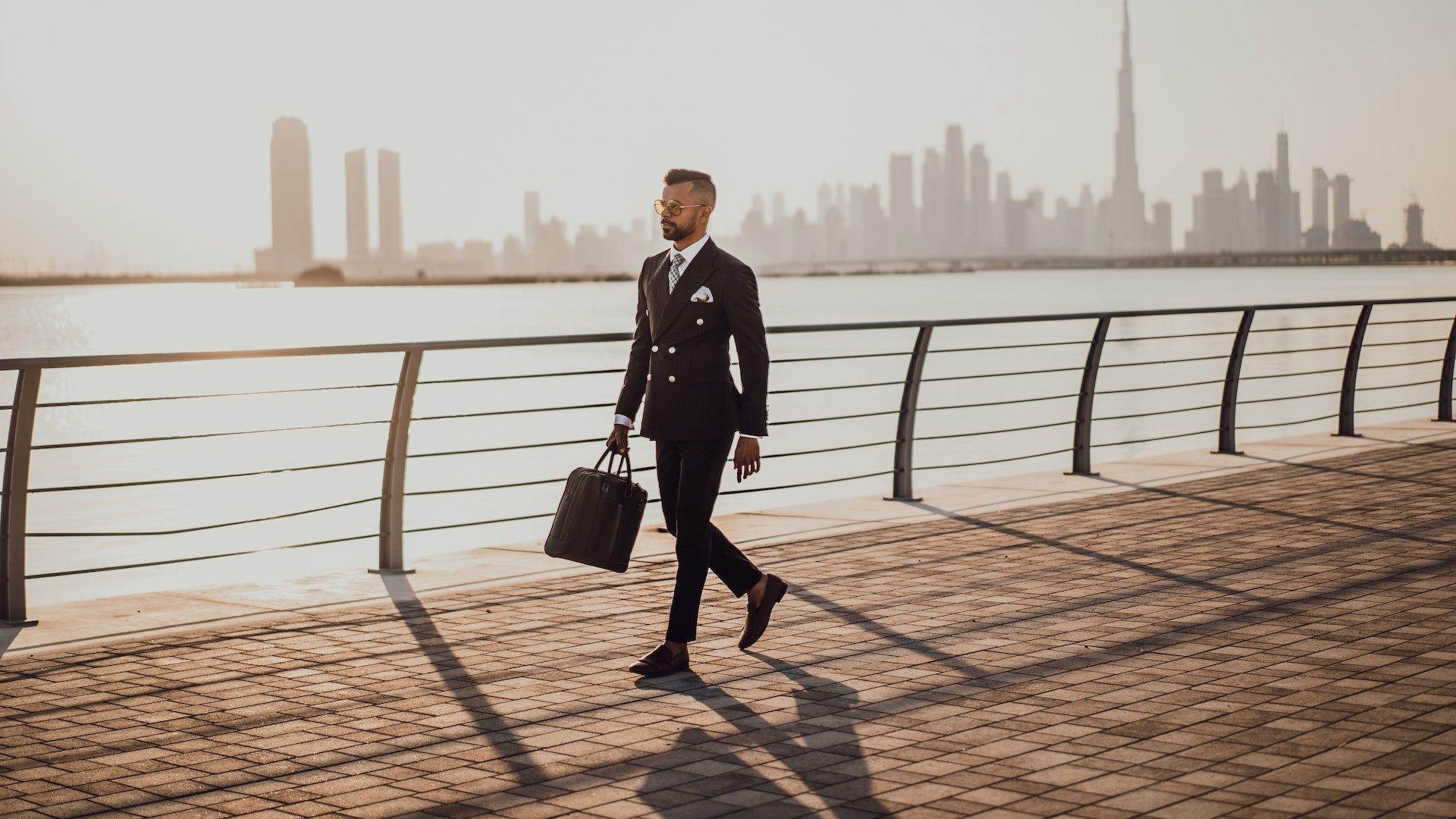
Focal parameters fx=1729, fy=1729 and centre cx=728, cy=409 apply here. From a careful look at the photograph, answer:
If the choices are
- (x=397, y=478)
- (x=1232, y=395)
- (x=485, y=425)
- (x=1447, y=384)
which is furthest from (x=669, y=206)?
(x=485, y=425)

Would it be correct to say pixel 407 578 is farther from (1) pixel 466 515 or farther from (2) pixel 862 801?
(1) pixel 466 515

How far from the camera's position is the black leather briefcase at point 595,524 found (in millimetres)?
6625

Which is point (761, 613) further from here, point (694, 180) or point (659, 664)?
point (694, 180)

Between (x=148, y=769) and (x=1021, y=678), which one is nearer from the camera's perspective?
(x=148, y=769)

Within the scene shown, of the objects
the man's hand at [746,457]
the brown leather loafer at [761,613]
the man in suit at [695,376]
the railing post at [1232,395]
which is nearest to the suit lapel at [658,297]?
the man in suit at [695,376]

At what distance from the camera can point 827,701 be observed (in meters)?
5.91

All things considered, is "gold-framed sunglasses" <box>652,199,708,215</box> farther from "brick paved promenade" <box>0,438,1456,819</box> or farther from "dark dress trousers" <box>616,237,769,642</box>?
"brick paved promenade" <box>0,438,1456,819</box>

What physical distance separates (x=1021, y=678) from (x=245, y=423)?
1882 inches

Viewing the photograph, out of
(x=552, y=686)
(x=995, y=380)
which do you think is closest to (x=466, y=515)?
(x=552, y=686)

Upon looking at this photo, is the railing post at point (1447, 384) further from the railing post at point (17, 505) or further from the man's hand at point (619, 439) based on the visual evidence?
the railing post at point (17, 505)

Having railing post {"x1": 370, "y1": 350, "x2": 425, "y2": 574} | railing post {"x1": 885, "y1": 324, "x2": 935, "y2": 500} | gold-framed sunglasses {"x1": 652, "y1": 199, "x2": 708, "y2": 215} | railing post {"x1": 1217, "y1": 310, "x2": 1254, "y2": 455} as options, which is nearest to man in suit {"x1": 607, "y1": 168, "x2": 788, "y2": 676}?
gold-framed sunglasses {"x1": 652, "y1": 199, "x2": 708, "y2": 215}

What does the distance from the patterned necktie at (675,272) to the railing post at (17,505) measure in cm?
279

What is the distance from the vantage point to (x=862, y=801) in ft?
15.3

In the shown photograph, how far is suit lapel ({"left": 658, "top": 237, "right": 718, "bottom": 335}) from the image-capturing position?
6477mm
